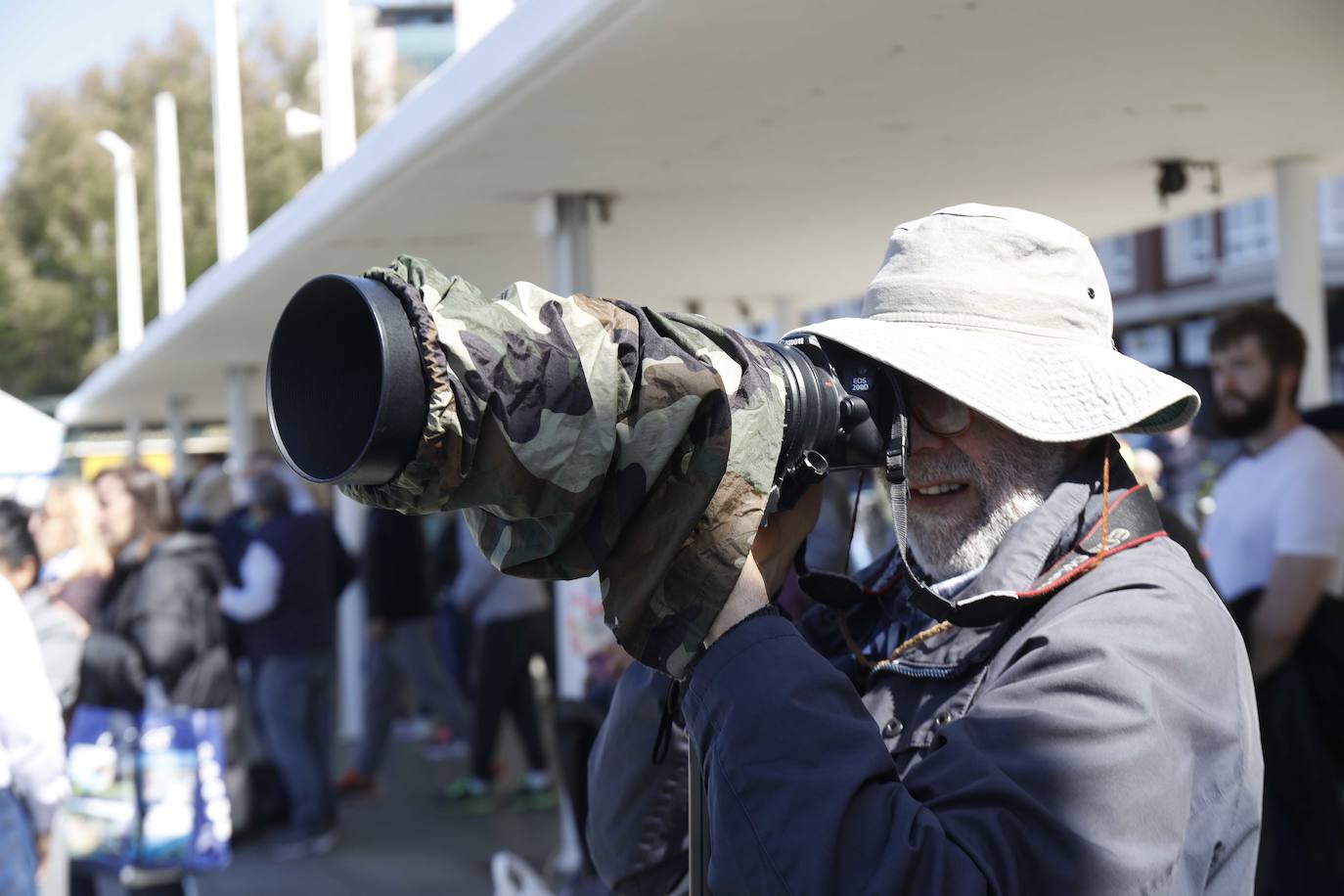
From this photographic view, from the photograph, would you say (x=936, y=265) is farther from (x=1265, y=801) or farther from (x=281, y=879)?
(x=281, y=879)

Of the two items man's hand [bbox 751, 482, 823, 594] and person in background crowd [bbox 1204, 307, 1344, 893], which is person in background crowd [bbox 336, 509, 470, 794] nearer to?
person in background crowd [bbox 1204, 307, 1344, 893]

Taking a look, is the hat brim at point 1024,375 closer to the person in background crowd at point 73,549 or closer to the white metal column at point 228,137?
the person in background crowd at point 73,549

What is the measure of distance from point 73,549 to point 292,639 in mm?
1223

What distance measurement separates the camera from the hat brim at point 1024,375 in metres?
1.38

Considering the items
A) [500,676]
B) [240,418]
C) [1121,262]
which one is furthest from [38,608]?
[1121,262]

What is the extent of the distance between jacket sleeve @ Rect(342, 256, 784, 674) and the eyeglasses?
0.97 ft

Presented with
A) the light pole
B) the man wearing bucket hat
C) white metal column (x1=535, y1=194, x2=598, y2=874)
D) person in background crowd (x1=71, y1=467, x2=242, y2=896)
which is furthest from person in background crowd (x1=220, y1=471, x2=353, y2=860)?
the light pole

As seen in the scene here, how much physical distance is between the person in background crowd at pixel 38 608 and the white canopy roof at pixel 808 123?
5.35 feet

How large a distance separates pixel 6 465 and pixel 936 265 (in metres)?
4.42

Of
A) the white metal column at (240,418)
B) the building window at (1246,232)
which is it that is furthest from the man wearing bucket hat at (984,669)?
the building window at (1246,232)

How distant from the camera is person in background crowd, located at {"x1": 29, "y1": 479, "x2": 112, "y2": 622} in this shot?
480 centimetres

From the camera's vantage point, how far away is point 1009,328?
4.89ft

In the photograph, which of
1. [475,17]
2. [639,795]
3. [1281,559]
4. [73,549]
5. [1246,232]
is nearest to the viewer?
[639,795]

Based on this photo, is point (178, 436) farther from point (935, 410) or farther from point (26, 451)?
point (935, 410)
